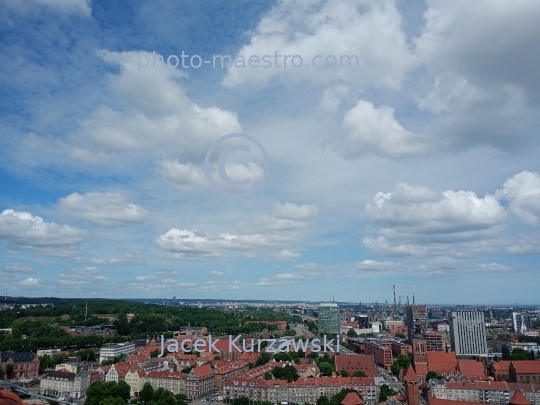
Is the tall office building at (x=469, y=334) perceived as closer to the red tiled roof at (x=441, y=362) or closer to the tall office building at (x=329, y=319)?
the tall office building at (x=329, y=319)

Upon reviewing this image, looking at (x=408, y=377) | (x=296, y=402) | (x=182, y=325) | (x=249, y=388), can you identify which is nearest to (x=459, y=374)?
(x=408, y=377)

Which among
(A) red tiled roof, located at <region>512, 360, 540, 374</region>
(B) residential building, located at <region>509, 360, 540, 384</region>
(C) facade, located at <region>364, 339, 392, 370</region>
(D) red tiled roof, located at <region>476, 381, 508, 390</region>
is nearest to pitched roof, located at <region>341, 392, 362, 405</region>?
(D) red tiled roof, located at <region>476, 381, 508, 390</region>

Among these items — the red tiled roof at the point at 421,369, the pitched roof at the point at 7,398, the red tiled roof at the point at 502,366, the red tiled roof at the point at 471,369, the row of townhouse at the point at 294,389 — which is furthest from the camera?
the red tiled roof at the point at 421,369

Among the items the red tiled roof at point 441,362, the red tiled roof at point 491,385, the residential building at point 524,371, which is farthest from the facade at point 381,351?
the red tiled roof at point 491,385

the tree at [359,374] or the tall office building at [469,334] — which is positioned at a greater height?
the tall office building at [469,334]

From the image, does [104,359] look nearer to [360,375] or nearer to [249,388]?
[249,388]

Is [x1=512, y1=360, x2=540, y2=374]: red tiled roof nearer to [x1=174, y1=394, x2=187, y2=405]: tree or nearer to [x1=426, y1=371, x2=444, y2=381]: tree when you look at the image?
[x1=426, y1=371, x2=444, y2=381]: tree
